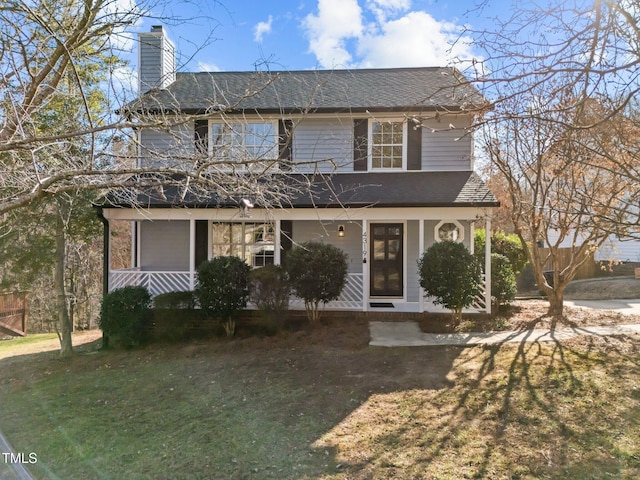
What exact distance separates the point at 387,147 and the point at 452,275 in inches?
173

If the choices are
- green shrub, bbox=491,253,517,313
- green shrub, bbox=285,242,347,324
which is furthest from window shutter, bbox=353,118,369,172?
green shrub, bbox=491,253,517,313

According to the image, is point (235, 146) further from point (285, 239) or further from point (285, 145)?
point (285, 239)

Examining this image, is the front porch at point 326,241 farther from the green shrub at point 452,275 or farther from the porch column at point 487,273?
the green shrub at point 452,275

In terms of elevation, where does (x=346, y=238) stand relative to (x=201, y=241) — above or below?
above

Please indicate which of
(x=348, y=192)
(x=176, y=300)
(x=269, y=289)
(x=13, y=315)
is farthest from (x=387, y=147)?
(x=13, y=315)

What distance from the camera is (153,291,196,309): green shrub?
29.2ft

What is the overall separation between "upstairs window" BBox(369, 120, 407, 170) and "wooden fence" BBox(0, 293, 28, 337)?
13.5m

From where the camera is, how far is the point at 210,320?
946 cm

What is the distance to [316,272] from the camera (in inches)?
344

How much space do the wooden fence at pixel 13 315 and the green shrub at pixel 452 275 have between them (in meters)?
14.6

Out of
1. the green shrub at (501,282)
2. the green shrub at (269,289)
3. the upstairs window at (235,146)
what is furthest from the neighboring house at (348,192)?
the upstairs window at (235,146)

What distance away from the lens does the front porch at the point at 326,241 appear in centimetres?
982

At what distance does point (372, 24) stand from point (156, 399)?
7.92 meters

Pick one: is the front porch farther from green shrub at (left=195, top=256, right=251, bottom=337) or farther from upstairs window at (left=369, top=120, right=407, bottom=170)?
upstairs window at (left=369, top=120, right=407, bottom=170)
